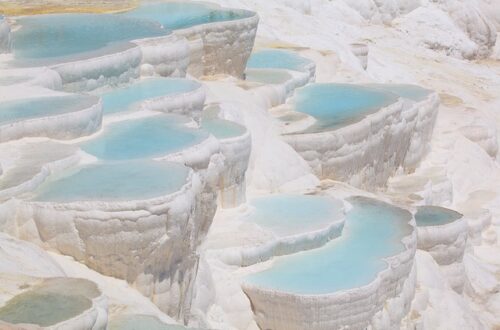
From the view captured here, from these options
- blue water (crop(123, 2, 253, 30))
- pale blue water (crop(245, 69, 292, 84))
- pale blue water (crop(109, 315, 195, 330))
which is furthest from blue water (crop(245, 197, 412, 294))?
blue water (crop(123, 2, 253, 30))

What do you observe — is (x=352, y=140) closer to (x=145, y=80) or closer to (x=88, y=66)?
(x=145, y=80)

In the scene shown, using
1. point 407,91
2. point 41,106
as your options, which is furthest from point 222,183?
point 407,91

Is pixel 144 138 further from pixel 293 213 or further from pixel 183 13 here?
pixel 183 13

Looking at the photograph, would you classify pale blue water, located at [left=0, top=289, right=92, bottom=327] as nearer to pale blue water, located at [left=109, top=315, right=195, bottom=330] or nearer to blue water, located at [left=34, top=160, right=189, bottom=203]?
pale blue water, located at [left=109, top=315, right=195, bottom=330]

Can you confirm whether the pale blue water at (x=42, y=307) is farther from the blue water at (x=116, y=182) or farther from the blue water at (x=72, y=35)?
the blue water at (x=72, y=35)

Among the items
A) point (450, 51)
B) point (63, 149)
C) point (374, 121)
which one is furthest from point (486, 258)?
point (450, 51)

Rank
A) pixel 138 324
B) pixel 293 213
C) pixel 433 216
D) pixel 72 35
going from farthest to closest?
pixel 72 35 < pixel 433 216 < pixel 293 213 < pixel 138 324

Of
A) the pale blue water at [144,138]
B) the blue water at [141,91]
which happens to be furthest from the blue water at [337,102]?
the pale blue water at [144,138]
